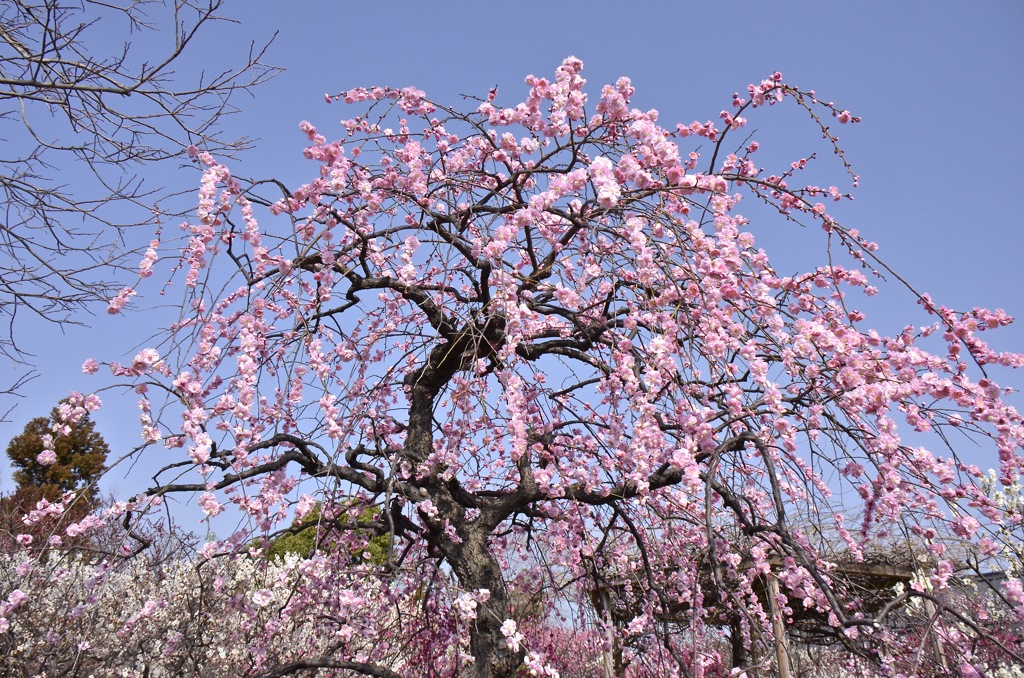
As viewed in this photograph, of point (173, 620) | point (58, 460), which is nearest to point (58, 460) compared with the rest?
point (58, 460)

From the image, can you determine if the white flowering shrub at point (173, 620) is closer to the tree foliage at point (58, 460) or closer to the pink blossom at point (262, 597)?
the pink blossom at point (262, 597)

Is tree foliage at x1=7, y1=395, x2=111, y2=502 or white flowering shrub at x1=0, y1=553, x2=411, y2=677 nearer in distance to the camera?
white flowering shrub at x1=0, y1=553, x2=411, y2=677

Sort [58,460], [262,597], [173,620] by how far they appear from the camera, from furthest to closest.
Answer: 1. [58,460]
2. [173,620]
3. [262,597]

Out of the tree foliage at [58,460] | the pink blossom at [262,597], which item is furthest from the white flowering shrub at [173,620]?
the tree foliage at [58,460]

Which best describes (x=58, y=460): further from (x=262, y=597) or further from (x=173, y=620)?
(x=262, y=597)

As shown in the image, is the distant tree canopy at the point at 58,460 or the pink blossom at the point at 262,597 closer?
the pink blossom at the point at 262,597

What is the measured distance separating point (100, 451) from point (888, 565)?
69.8 feet

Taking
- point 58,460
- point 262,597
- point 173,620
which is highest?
point 58,460

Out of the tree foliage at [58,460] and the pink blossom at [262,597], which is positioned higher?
the tree foliage at [58,460]

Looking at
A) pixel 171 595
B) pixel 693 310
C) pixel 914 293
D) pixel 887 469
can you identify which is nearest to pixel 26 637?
pixel 171 595

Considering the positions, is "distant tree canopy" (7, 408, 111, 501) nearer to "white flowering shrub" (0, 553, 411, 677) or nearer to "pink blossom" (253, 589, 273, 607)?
"white flowering shrub" (0, 553, 411, 677)

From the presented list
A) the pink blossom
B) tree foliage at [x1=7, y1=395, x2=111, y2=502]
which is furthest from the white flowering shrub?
tree foliage at [x1=7, y1=395, x2=111, y2=502]

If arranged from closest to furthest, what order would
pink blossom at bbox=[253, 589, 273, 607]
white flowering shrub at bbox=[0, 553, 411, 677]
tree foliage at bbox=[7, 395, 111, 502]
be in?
pink blossom at bbox=[253, 589, 273, 607] < white flowering shrub at bbox=[0, 553, 411, 677] < tree foliage at bbox=[7, 395, 111, 502]

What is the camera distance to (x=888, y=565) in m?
7.84
